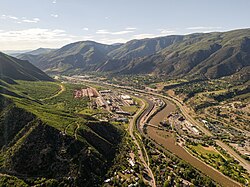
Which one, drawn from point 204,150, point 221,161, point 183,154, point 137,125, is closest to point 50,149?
point 183,154

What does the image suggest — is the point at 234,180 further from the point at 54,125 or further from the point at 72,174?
the point at 54,125

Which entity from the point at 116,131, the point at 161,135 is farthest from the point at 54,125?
the point at 161,135

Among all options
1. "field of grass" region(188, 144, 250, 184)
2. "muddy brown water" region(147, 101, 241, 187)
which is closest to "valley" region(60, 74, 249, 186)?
"muddy brown water" region(147, 101, 241, 187)

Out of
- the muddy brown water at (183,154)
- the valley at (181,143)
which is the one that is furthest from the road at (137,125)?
the muddy brown water at (183,154)

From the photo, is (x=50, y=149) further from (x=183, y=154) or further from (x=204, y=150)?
(x=204, y=150)

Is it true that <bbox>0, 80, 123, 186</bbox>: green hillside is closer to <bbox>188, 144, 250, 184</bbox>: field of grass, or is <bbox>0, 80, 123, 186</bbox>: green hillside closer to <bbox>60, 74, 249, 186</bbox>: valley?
<bbox>60, 74, 249, 186</bbox>: valley

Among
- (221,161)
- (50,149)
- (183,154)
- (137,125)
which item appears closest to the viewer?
(50,149)

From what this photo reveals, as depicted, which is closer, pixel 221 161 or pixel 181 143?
pixel 221 161

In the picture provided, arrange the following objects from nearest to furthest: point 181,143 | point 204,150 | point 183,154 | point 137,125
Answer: point 183,154 < point 204,150 < point 181,143 < point 137,125

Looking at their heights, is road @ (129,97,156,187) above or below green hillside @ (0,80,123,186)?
below

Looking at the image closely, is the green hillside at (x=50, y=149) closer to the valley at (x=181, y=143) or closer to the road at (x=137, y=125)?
the road at (x=137, y=125)

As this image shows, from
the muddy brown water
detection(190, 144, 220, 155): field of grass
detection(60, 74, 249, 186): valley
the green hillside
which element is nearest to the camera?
the green hillside

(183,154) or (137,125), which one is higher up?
(183,154)
